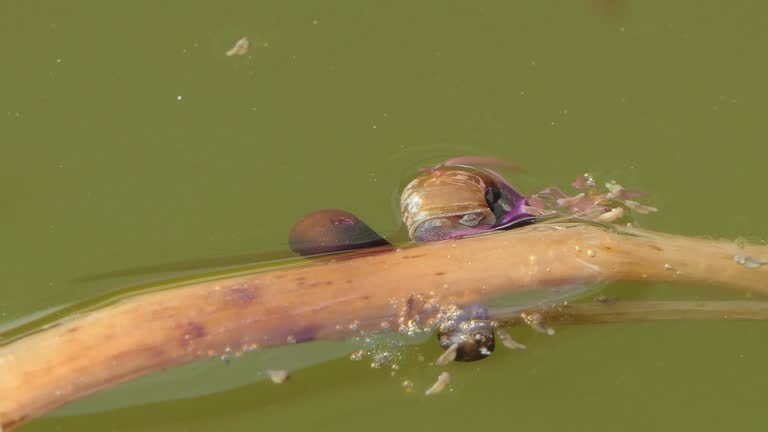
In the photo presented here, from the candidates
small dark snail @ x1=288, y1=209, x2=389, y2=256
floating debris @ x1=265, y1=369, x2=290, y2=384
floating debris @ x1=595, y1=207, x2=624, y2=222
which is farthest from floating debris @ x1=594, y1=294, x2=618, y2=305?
floating debris @ x1=265, y1=369, x2=290, y2=384

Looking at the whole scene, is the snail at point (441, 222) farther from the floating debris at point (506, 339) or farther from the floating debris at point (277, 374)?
the floating debris at point (277, 374)

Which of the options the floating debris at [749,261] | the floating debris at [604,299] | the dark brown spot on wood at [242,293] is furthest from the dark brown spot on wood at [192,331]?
the floating debris at [749,261]

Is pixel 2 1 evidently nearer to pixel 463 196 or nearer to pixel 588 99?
pixel 463 196

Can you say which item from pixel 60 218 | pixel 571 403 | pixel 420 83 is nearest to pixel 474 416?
pixel 571 403

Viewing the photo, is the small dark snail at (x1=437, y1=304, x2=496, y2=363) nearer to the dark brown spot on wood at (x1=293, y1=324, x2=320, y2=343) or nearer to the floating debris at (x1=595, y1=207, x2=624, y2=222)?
the dark brown spot on wood at (x1=293, y1=324, x2=320, y2=343)

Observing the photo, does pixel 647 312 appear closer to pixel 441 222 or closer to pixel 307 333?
pixel 441 222
